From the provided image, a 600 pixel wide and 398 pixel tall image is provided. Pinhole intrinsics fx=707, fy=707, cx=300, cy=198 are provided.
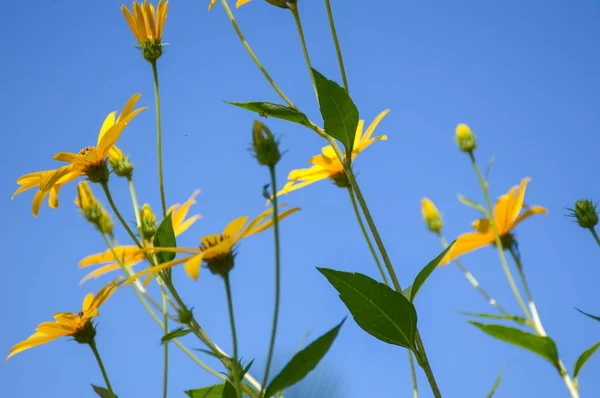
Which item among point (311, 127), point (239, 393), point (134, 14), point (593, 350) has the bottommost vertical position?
point (593, 350)

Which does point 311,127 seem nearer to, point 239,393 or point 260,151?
point 260,151

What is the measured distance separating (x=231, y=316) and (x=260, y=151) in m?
0.26

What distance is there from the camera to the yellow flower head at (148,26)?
1.77m

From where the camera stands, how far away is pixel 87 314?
4.50ft

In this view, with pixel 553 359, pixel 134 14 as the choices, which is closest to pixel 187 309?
pixel 553 359

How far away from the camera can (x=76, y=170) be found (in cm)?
160

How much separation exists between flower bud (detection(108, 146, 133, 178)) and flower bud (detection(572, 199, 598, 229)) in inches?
46.2

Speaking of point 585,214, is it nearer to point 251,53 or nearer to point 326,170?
point 326,170

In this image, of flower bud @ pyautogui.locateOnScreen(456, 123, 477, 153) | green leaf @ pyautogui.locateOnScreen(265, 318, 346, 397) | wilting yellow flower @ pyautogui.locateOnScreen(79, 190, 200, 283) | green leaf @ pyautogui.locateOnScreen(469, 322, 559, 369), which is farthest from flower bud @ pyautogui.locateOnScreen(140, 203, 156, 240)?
flower bud @ pyautogui.locateOnScreen(456, 123, 477, 153)

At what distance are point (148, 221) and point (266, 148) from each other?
2.18ft

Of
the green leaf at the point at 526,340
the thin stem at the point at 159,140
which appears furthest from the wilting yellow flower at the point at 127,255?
the green leaf at the point at 526,340

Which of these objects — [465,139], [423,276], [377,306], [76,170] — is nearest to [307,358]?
[377,306]

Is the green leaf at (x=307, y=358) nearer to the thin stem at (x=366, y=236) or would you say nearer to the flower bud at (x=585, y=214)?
the thin stem at (x=366, y=236)

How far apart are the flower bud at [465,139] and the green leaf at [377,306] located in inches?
33.5
